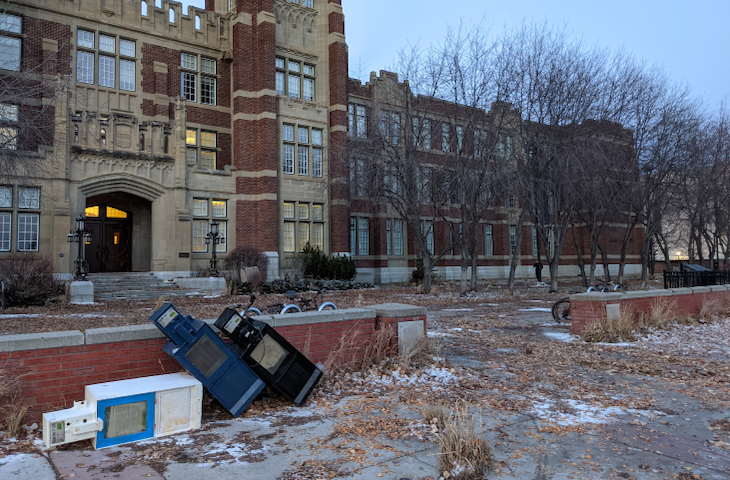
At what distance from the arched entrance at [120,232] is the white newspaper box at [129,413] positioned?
21061mm

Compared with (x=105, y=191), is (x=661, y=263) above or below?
below

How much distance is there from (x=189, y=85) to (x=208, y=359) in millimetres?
23836

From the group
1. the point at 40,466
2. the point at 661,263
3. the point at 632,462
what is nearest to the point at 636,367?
the point at 632,462

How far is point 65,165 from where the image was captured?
784 inches

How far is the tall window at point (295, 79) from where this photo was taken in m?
26.8

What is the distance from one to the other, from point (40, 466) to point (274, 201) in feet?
70.6

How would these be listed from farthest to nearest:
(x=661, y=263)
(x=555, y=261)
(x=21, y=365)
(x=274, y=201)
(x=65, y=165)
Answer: (x=661, y=263) → (x=274, y=201) → (x=555, y=261) → (x=65, y=165) → (x=21, y=365)

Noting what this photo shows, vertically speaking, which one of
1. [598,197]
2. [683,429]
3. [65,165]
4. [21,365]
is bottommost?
[683,429]

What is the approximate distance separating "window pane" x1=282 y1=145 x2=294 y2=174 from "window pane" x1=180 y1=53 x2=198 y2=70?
245 inches

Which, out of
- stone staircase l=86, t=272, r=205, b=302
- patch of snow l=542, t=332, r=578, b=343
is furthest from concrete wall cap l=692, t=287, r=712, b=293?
stone staircase l=86, t=272, r=205, b=302

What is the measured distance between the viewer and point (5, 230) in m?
19.5

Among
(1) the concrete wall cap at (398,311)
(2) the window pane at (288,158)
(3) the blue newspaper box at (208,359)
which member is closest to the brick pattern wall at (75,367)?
(3) the blue newspaper box at (208,359)

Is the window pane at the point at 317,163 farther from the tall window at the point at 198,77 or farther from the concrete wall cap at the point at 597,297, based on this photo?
the concrete wall cap at the point at 597,297

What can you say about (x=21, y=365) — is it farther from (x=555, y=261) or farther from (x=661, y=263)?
(x=661, y=263)
